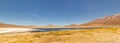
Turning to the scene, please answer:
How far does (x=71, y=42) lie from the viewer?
59.5 feet

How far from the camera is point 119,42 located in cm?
1733

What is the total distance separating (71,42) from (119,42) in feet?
14.8

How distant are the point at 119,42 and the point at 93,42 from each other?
2.40 meters

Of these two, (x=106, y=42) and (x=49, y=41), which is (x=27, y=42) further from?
(x=106, y=42)

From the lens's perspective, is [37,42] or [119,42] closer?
[119,42]

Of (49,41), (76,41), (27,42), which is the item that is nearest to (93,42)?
(76,41)

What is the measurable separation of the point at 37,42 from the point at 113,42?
24.9 feet

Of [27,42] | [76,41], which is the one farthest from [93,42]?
[27,42]

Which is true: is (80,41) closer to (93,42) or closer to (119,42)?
(93,42)

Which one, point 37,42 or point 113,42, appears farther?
point 37,42

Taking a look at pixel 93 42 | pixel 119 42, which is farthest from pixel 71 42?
pixel 119 42

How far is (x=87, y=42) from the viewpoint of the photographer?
1778 cm

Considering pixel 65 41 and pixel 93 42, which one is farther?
pixel 65 41

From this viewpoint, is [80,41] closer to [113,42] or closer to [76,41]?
[76,41]
